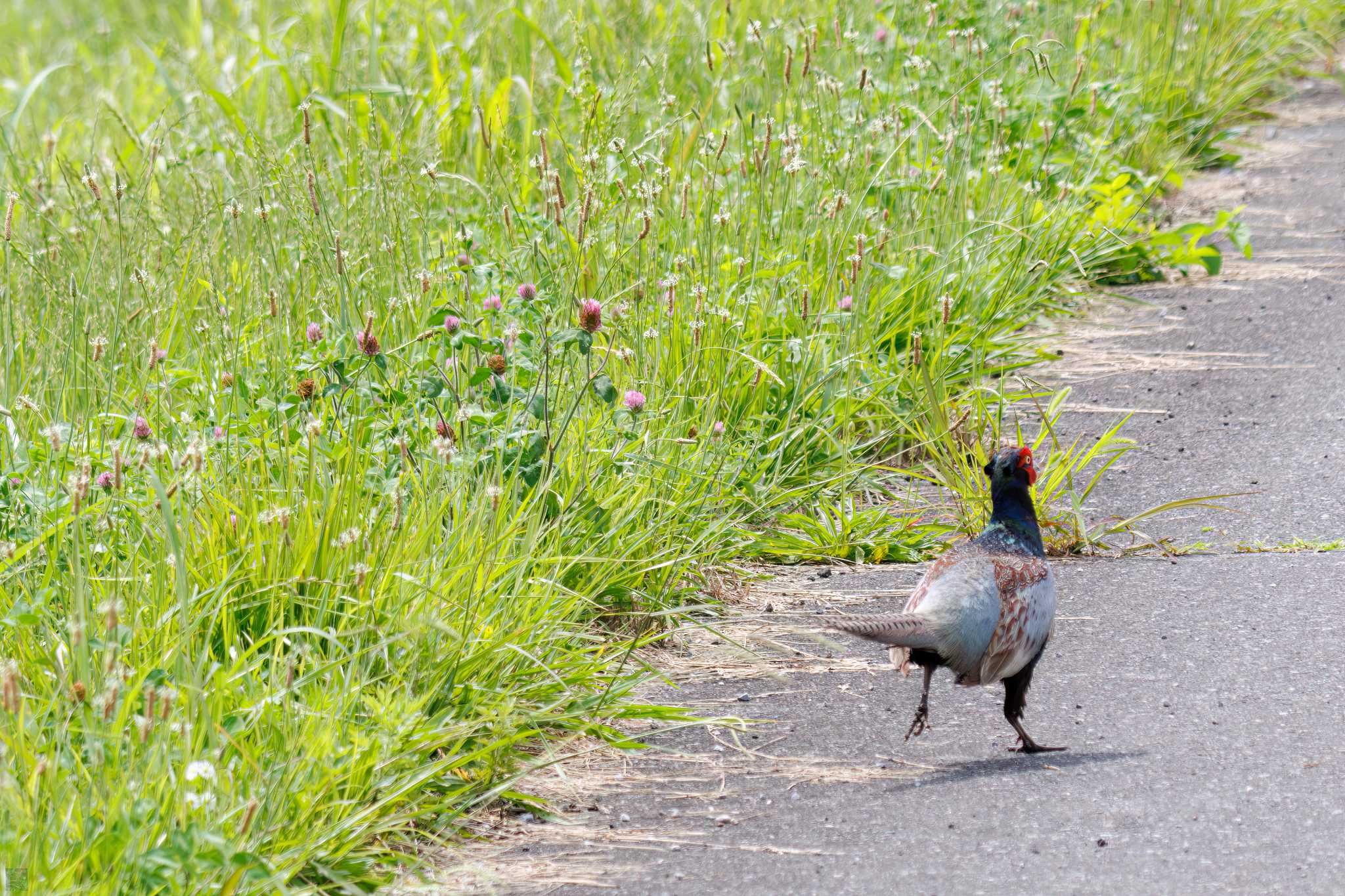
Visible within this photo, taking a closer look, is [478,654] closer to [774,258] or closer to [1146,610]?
[1146,610]

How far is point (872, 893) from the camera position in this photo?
117 inches

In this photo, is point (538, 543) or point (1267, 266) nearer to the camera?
point (538, 543)

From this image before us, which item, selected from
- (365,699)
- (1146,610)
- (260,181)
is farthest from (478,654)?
(260,181)

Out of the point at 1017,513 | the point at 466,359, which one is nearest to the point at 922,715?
the point at 1017,513

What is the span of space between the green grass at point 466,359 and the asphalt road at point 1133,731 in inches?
15.9

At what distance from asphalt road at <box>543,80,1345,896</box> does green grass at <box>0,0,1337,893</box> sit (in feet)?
1.33

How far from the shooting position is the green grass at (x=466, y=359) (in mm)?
3053

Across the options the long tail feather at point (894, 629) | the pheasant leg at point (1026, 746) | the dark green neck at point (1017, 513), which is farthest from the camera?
the dark green neck at point (1017, 513)

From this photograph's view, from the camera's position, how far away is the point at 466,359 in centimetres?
437

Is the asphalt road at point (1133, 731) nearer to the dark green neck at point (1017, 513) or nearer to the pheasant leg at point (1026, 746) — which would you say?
the pheasant leg at point (1026, 746)

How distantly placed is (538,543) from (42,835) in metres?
1.59

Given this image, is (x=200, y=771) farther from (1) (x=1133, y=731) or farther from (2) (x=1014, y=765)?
(1) (x=1133, y=731)

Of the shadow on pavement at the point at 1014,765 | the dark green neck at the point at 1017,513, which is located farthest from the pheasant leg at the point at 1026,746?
the dark green neck at the point at 1017,513

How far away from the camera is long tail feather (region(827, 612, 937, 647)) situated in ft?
11.4
